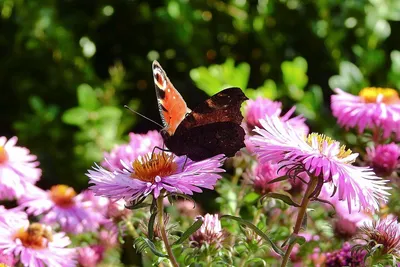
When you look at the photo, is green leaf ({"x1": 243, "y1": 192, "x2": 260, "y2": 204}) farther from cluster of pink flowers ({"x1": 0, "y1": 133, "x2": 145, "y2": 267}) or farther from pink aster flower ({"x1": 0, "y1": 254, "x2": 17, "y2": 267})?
pink aster flower ({"x1": 0, "y1": 254, "x2": 17, "y2": 267})

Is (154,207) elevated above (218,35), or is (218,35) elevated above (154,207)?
(154,207)

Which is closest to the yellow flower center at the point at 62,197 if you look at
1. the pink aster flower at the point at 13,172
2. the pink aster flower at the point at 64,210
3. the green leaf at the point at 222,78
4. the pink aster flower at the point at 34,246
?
the pink aster flower at the point at 64,210

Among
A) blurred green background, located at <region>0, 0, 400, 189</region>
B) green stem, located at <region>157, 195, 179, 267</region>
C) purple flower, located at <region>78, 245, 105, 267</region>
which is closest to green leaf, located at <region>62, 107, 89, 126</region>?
blurred green background, located at <region>0, 0, 400, 189</region>

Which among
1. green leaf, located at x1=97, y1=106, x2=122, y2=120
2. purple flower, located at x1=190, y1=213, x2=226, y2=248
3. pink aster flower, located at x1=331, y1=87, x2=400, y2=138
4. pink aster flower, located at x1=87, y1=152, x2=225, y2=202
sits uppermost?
pink aster flower, located at x1=87, y1=152, x2=225, y2=202

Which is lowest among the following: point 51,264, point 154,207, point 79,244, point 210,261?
point 79,244

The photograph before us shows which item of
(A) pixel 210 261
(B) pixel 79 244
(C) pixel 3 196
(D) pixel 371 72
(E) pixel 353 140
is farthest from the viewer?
(D) pixel 371 72

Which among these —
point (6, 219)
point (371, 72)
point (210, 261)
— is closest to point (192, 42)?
point (371, 72)

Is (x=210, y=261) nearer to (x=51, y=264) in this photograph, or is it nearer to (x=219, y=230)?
(x=219, y=230)

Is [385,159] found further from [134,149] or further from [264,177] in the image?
[134,149]
